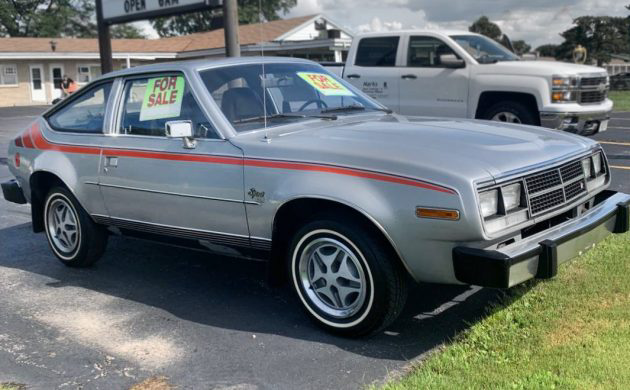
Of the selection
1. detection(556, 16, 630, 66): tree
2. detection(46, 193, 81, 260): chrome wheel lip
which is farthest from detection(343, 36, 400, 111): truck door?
detection(556, 16, 630, 66): tree

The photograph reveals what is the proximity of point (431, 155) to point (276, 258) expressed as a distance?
1.23 m

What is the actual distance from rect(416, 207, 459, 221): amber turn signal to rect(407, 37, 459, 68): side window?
7031mm

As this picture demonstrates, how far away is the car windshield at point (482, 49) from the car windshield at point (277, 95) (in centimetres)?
510

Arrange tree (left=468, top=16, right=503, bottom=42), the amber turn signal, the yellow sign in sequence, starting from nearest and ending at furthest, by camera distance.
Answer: the amber turn signal
the yellow sign
tree (left=468, top=16, right=503, bottom=42)

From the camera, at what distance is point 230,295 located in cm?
479

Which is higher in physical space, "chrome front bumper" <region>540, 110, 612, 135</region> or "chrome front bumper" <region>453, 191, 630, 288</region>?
"chrome front bumper" <region>540, 110, 612, 135</region>

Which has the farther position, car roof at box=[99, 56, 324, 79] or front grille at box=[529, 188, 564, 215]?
car roof at box=[99, 56, 324, 79]

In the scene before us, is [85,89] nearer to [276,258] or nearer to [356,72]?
[276,258]

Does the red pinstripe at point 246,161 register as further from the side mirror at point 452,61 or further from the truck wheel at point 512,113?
the truck wheel at point 512,113

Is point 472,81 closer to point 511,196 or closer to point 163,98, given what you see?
point 163,98

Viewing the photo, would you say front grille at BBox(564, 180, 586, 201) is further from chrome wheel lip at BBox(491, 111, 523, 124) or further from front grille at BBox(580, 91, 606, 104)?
front grille at BBox(580, 91, 606, 104)

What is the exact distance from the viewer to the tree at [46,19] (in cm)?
5638

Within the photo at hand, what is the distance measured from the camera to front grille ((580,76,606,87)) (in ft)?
30.0

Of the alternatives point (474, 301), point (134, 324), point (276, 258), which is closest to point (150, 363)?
point (134, 324)
